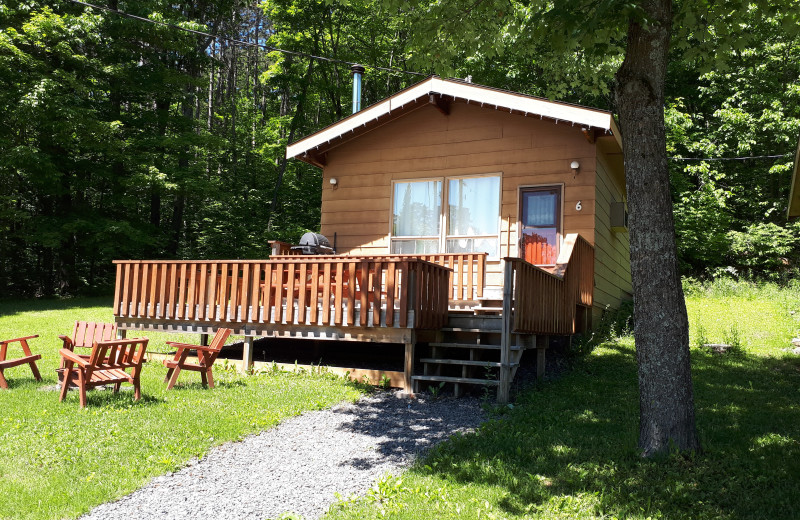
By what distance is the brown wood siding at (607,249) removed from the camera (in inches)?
412

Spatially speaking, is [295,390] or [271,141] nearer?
[295,390]

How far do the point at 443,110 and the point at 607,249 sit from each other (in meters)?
4.25

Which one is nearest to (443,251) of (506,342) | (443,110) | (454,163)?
(454,163)

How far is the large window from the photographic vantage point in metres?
10.6

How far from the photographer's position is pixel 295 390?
7055 mm

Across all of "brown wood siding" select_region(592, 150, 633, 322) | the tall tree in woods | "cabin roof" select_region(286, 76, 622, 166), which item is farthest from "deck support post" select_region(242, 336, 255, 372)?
"brown wood siding" select_region(592, 150, 633, 322)

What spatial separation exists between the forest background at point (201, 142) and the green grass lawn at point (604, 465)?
1229 cm

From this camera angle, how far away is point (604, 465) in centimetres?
441

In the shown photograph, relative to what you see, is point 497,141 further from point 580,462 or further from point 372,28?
point 372,28

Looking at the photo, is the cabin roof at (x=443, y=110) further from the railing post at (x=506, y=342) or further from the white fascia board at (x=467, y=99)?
the railing post at (x=506, y=342)

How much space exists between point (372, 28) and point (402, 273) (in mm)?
18495

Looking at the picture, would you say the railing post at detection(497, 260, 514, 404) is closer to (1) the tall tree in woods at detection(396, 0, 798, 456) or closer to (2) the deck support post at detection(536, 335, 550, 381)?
(2) the deck support post at detection(536, 335, 550, 381)


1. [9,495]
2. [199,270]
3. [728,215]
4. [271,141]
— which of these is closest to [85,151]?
[271,141]

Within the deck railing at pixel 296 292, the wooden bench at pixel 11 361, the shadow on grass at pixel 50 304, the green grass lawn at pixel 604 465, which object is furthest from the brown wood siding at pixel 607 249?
the shadow on grass at pixel 50 304
